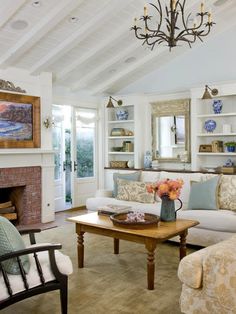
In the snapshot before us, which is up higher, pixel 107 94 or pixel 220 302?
pixel 107 94

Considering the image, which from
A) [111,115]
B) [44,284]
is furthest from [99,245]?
[111,115]

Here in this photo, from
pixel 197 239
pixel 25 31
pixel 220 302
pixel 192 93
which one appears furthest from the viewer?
pixel 192 93

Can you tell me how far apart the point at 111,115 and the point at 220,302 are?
6.02 m

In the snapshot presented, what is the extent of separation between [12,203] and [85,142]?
2.16 metres

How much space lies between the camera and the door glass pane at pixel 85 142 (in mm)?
7527

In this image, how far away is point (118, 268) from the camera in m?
3.89

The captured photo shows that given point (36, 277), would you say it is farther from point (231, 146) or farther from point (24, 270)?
point (231, 146)

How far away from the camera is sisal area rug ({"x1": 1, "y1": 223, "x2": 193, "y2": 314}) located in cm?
294

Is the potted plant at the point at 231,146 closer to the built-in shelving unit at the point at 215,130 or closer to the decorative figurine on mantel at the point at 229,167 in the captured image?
the built-in shelving unit at the point at 215,130

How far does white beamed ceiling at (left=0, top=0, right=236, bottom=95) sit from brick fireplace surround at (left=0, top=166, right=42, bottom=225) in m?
1.71

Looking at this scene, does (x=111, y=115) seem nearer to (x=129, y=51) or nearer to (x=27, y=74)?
(x=129, y=51)

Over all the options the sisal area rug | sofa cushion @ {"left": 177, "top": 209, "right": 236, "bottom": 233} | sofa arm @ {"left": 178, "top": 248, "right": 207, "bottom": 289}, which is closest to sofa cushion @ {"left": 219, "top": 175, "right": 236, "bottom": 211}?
sofa cushion @ {"left": 177, "top": 209, "right": 236, "bottom": 233}

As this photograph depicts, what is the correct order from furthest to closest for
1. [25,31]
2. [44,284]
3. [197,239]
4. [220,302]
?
[25,31]
[197,239]
[44,284]
[220,302]

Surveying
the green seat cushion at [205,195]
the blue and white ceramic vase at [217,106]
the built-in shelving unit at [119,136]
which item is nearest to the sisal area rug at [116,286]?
the green seat cushion at [205,195]
